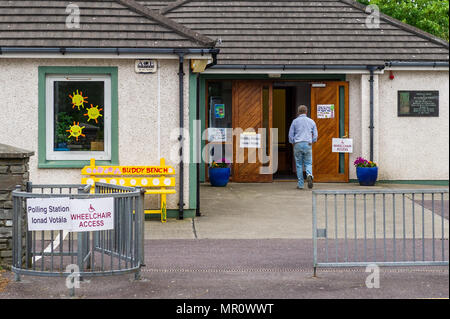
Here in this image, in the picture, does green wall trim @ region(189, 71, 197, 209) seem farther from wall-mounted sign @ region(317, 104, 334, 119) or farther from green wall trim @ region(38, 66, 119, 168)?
wall-mounted sign @ region(317, 104, 334, 119)

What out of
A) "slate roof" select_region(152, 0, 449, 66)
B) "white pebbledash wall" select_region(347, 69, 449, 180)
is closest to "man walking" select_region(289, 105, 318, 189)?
"slate roof" select_region(152, 0, 449, 66)

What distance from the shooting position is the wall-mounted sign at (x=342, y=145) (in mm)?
18828

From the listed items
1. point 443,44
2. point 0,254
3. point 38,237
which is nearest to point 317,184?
point 443,44

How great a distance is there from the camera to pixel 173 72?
13094mm

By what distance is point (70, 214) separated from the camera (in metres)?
7.61

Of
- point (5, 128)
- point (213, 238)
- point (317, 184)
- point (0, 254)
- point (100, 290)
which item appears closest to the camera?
point (100, 290)

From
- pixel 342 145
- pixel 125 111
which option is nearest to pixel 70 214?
pixel 125 111

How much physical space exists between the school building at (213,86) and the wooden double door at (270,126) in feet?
0.09

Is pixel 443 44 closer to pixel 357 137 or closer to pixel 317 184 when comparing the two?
pixel 357 137

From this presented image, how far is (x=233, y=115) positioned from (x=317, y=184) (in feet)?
8.86

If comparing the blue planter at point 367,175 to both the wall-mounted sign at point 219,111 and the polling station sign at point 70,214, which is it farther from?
the polling station sign at point 70,214

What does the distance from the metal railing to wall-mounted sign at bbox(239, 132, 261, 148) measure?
3.34 m

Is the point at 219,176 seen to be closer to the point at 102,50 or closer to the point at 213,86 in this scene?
the point at 213,86

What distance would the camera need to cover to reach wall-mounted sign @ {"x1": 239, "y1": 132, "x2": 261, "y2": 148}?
18984 millimetres
